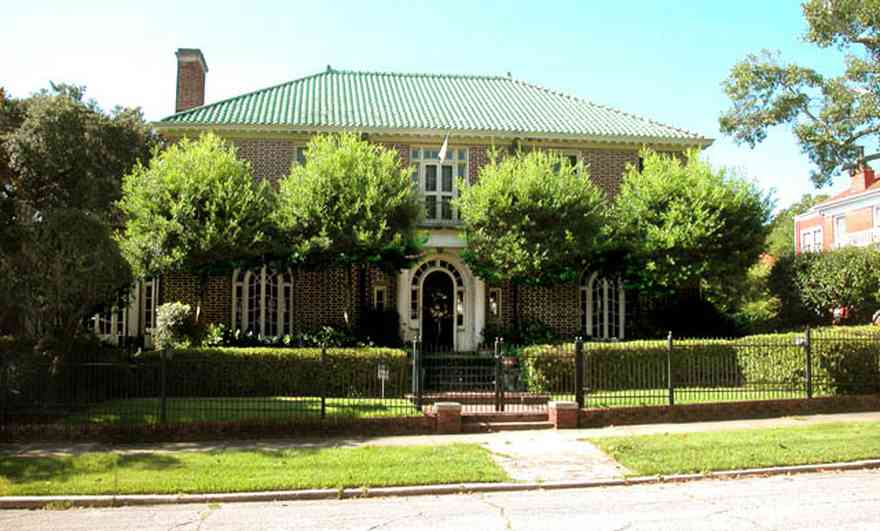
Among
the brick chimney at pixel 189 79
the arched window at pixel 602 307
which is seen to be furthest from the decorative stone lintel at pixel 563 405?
the brick chimney at pixel 189 79

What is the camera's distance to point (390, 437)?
1249 centimetres

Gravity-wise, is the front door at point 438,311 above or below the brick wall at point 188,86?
below

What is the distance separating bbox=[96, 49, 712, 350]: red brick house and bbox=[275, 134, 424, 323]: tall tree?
2609mm

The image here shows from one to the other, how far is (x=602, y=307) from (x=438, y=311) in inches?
210

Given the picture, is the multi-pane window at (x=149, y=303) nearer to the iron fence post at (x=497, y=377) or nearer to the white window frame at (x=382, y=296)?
the white window frame at (x=382, y=296)

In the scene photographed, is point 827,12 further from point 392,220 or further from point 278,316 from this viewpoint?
point 278,316

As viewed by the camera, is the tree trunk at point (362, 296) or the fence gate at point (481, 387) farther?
the tree trunk at point (362, 296)

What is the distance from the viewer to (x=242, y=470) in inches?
388

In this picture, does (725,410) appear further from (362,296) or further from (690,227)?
(362,296)

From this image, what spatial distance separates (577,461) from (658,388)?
592 centimetres

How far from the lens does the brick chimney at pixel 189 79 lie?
979 inches

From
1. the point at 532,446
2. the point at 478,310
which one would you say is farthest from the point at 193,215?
the point at 532,446

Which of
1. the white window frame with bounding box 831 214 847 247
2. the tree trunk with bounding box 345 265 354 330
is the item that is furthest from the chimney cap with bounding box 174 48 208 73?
the white window frame with bounding box 831 214 847 247

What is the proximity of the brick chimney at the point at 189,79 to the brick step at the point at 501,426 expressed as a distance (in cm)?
1714
